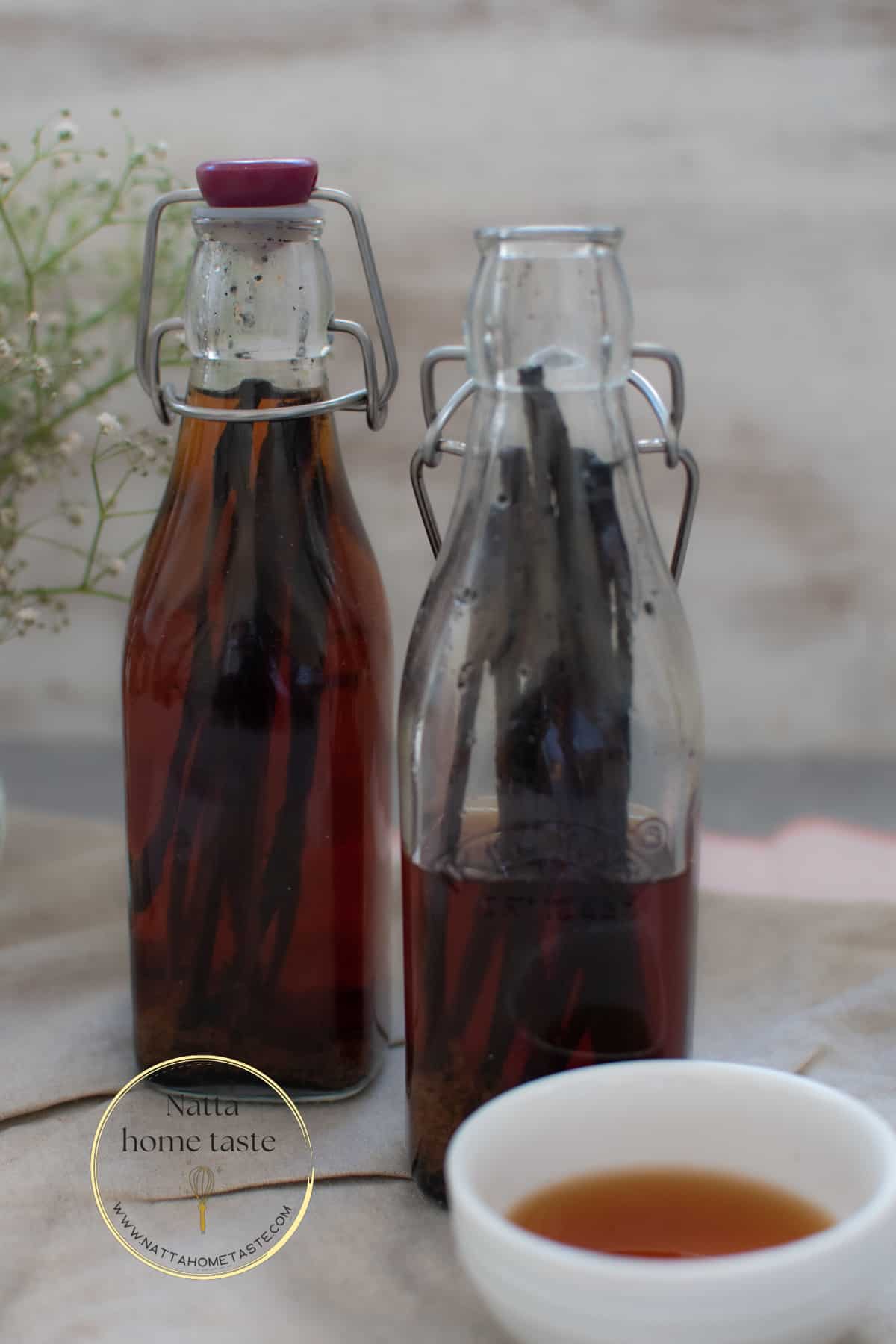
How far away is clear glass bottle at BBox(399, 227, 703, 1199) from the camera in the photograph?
457 millimetres

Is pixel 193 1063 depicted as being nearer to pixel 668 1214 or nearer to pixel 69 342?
pixel 668 1214

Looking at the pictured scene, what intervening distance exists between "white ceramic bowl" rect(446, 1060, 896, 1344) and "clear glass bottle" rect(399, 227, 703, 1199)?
34 millimetres

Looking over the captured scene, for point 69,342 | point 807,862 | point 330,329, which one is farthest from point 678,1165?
point 69,342

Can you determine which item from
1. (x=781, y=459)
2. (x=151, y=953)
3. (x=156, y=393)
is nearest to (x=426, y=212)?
(x=781, y=459)

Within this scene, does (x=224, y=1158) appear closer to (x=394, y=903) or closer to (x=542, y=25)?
(x=394, y=903)

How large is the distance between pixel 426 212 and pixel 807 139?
215 mm

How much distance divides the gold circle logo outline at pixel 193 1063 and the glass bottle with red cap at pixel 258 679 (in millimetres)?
14

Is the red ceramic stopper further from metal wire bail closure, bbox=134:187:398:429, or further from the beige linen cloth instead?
the beige linen cloth

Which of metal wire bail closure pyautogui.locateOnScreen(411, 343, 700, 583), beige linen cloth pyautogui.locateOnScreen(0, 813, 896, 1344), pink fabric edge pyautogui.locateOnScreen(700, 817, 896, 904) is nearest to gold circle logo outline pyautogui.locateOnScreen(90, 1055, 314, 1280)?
beige linen cloth pyautogui.locateOnScreen(0, 813, 896, 1344)

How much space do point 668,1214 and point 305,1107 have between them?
0.55 ft

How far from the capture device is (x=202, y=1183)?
51cm

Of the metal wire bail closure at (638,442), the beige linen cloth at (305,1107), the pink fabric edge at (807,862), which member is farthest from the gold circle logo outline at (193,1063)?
Result: the pink fabric edge at (807,862)

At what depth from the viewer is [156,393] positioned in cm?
56

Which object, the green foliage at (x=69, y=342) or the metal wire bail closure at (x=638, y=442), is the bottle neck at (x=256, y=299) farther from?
the green foliage at (x=69, y=342)
